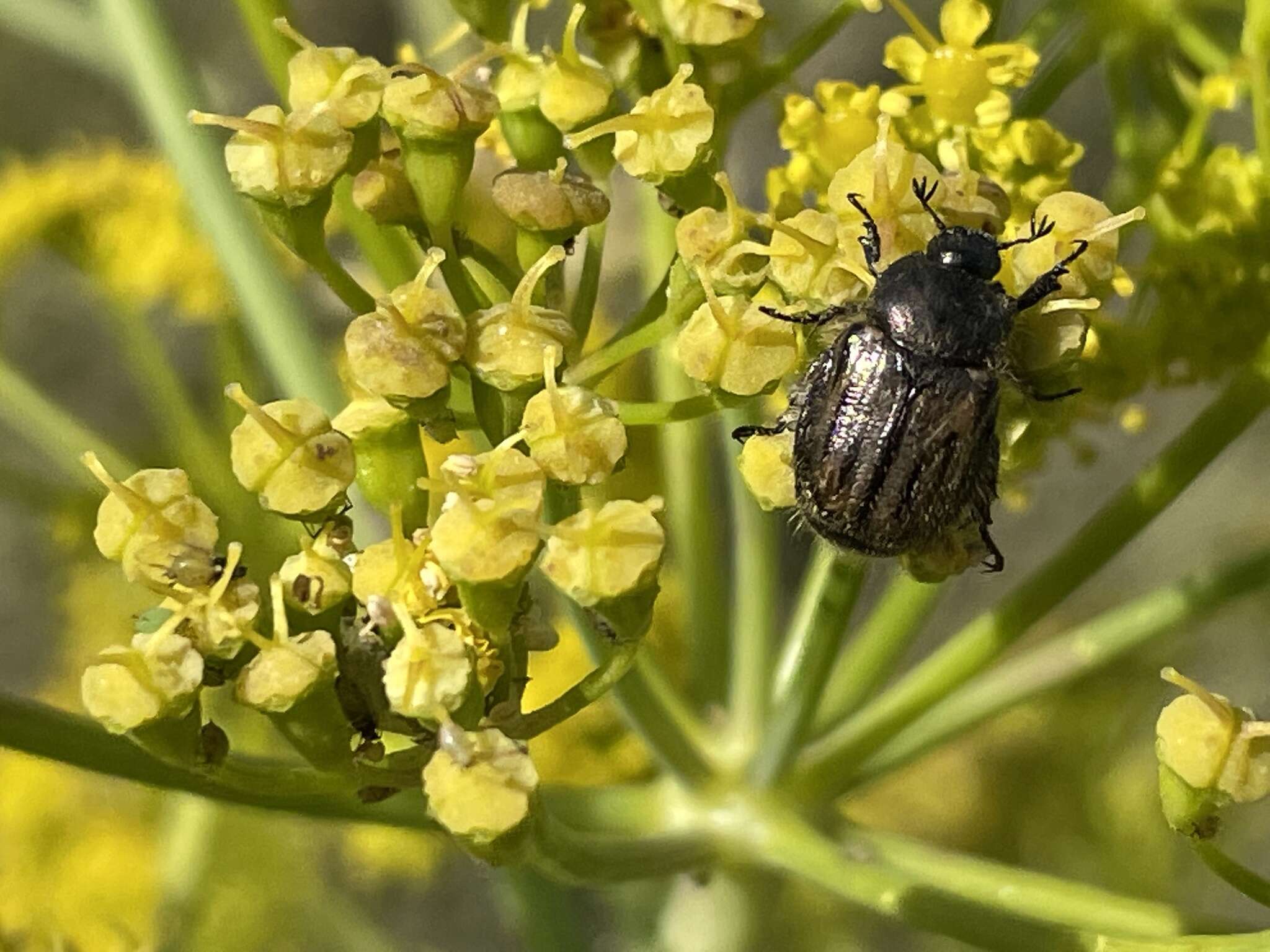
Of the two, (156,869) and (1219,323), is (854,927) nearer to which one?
(156,869)

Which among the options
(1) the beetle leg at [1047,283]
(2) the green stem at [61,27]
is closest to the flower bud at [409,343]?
(1) the beetle leg at [1047,283]

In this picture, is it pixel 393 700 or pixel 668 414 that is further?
pixel 668 414

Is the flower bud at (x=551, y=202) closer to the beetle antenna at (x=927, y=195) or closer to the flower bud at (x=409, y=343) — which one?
the flower bud at (x=409, y=343)

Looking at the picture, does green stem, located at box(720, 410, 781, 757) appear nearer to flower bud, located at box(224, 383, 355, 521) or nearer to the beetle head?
the beetle head

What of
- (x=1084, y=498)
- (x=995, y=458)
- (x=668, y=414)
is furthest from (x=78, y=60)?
(x=1084, y=498)

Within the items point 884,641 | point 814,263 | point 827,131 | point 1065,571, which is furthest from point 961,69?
point 884,641
